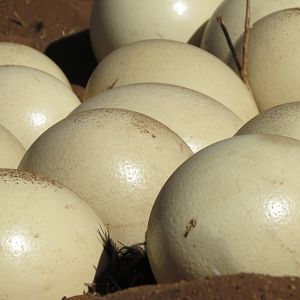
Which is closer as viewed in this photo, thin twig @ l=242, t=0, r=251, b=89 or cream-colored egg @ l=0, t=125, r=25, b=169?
cream-colored egg @ l=0, t=125, r=25, b=169

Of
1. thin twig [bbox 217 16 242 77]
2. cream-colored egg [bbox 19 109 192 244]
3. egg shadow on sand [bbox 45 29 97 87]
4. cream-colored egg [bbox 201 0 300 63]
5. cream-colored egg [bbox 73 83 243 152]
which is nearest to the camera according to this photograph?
cream-colored egg [bbox 19 109 192 244]

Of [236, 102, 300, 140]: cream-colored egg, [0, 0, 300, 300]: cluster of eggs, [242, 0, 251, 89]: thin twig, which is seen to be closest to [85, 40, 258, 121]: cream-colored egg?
[0, 0, 300, 300]: cluster of eggs

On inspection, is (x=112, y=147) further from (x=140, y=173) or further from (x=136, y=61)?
(x=136, y=61)

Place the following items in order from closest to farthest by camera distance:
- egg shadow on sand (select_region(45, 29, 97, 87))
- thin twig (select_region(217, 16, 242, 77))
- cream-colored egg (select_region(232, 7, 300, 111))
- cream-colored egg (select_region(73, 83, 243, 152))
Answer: cream-colored egg (select_region(73, 83, 243, 152)) < cream-colored egg (select_region(232, 7, 300, 111)) < thin twig (select_region(217, 16, 242, 77)) < egg shadow on sand (select_region(45, 29, 97, 87))

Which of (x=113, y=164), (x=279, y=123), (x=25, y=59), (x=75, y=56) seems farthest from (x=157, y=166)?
(x=75, y=56)

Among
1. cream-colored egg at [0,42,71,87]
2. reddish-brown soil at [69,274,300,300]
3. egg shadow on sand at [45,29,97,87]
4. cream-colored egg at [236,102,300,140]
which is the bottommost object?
egg shadow on sand at [45,29,97,87]

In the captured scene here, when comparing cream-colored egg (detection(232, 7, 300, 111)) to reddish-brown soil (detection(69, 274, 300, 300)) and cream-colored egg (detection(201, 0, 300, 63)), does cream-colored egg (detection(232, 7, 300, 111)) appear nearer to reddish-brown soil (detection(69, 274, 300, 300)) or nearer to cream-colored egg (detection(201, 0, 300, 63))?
cream-colored egg (detection(201, 0, 300, 63))

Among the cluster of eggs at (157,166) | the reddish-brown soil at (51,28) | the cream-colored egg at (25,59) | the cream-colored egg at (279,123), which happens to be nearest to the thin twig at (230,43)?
the cluster of eggs at (157,166)
